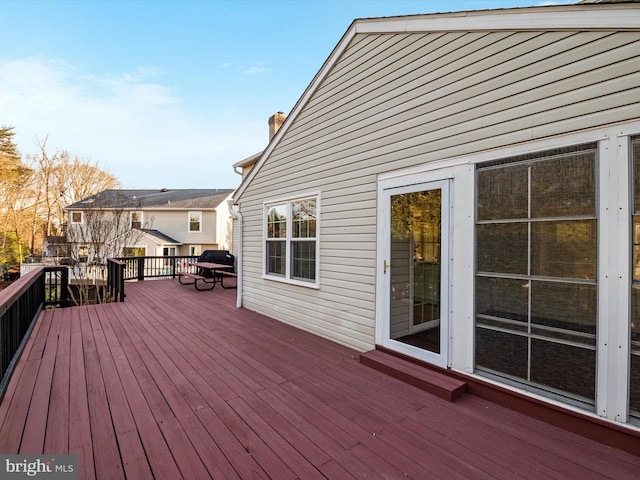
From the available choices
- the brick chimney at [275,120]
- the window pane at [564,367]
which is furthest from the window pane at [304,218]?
the brick chimney at [275,120]

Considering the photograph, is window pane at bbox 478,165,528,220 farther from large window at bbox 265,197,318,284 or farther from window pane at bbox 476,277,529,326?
large window at bbox 265,197,318,284

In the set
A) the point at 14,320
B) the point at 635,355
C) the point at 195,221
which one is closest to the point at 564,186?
the point at 635,355

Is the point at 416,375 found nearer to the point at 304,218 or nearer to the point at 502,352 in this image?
the point at 502,352

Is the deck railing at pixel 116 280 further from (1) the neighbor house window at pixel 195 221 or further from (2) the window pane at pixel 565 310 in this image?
(1) the neighbor house window at pixel 195 221

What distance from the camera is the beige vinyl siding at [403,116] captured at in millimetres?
2018

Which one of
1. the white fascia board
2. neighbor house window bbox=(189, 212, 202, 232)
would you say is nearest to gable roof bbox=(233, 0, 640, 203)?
the white fascia board

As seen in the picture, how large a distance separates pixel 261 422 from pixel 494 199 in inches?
102

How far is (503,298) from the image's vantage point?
239 centimetres

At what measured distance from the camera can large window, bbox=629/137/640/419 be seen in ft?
5.92

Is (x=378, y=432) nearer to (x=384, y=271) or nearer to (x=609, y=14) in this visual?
(x=384, y=271)

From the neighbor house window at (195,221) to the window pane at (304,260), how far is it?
15781 mm

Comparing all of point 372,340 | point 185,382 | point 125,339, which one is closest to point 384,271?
point 372,340

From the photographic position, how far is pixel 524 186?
2.29 metres

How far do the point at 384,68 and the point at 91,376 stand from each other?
4652 millimetres
